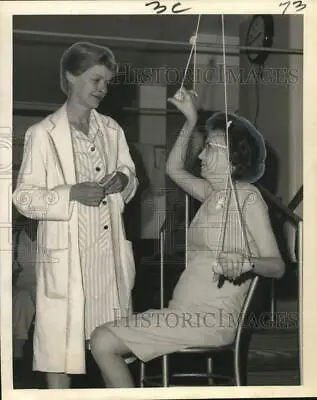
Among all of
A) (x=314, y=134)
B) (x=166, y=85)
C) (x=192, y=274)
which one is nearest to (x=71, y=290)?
(x=192, y=274)

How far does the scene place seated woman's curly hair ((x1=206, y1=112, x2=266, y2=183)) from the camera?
98 centimetres

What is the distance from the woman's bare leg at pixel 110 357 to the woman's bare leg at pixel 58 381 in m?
0.06

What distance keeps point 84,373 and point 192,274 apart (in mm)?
220

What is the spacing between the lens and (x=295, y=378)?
3.29 ft

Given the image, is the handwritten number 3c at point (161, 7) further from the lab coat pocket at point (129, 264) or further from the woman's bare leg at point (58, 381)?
the woman's bare leg at point (58, 381)

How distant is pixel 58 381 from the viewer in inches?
38.6

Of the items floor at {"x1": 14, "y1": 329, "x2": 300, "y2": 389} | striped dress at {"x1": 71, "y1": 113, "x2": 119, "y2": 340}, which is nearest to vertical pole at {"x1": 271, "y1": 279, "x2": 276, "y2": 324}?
floor at {"x1": 14, "y1": 329, "x2": 300, "y2": 389}

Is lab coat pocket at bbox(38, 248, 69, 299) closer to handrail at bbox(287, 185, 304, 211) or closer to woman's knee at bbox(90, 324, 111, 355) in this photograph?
woman's knee at bbox(90, 324, 111, 355)

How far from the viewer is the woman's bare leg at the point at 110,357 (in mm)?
971

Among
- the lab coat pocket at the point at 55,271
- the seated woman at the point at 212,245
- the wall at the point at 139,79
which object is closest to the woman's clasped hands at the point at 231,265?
the seated woman at the point at 212,245

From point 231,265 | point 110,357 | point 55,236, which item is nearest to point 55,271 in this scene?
point 55,236

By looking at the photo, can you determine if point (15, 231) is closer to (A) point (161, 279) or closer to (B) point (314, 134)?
(A) point (161, 279)

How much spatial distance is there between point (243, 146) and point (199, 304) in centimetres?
25

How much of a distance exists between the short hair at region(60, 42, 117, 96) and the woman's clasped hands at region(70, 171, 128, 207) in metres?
0.14
